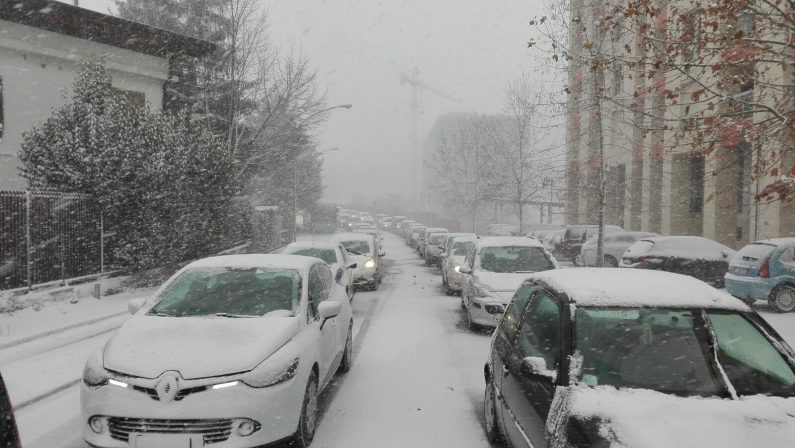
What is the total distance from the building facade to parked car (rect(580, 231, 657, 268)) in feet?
58.6

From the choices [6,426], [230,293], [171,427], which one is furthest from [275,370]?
[6,426]

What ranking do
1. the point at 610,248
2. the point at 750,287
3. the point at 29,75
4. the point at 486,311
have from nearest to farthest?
the point at 486,311 < the point at 750,287 < the point at 29,75 < the point at 610,248

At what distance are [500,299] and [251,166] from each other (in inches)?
900

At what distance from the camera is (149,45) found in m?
23.7

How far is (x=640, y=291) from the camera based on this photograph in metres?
3.91

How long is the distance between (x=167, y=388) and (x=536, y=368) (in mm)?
2574

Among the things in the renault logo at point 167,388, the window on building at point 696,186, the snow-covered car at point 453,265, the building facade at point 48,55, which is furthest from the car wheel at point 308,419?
the window on building at point 696,186

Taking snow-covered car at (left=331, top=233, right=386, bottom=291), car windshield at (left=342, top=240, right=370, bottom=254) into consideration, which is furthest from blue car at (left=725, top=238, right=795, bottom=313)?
car windshield at (left=342, top=240, right=370, bottom=254)

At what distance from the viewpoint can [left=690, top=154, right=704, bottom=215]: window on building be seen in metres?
29.0

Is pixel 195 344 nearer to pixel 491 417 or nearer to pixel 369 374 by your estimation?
pixel 491 417

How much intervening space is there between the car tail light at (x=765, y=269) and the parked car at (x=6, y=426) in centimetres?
1367

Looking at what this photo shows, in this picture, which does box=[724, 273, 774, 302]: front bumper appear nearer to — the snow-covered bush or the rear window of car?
the rear window of car

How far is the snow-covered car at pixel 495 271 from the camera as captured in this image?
31.8 feet

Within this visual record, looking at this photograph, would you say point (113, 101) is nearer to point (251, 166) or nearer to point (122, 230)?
point (122, 230)
